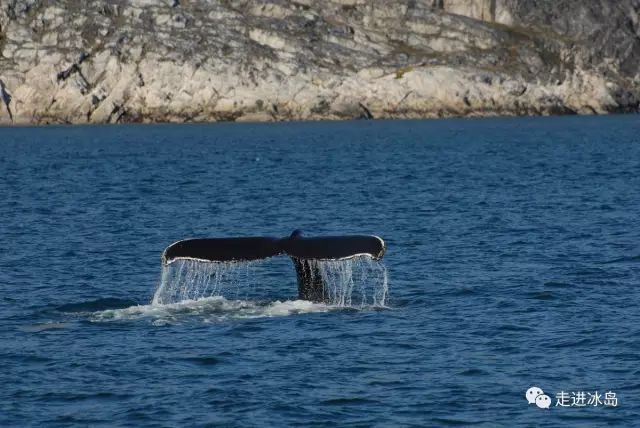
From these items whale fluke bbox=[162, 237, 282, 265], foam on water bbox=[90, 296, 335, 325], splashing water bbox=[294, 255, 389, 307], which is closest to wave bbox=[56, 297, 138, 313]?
foam on water bbox=[90, 296, 335, 325]

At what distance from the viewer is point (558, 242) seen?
45875 mm

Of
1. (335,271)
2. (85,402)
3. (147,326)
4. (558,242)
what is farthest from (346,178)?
(85,402)

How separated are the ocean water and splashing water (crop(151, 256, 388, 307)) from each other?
1.09 feet

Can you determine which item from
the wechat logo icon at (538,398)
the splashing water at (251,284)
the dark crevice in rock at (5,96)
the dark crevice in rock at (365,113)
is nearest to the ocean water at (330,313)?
the wechat logo icon at (538,398)

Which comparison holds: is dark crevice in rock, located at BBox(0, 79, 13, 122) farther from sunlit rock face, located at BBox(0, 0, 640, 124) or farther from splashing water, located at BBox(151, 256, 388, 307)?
splashing water, located at BBox(151, 256, 388, 307)

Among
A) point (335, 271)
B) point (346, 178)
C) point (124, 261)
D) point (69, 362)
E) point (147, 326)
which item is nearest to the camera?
point (69, 362)

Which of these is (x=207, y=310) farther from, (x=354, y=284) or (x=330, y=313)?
(x=354, y=284)

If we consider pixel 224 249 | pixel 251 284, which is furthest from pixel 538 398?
pixel 251 284

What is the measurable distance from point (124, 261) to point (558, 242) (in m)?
15.6

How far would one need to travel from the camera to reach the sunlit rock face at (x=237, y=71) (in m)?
182

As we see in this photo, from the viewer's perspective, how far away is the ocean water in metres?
24.3

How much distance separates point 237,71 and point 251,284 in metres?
147

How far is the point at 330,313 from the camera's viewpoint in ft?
104

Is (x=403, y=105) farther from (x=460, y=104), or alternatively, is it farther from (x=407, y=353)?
(x=407, y=353)
